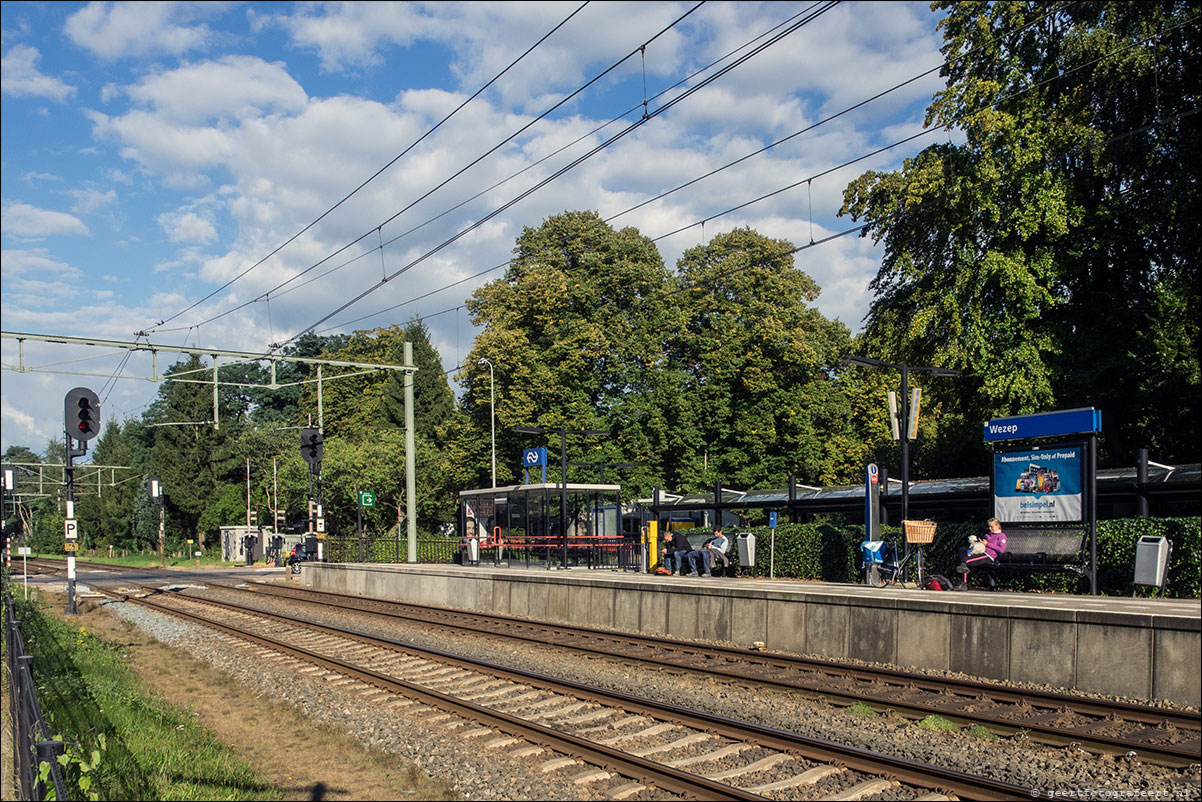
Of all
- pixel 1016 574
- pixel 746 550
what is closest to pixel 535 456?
pixel 746 550

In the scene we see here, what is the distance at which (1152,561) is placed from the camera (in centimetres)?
1518

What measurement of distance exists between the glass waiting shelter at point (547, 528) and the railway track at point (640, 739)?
15678 millimetres

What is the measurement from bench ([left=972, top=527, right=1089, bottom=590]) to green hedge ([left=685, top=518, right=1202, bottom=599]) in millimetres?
354

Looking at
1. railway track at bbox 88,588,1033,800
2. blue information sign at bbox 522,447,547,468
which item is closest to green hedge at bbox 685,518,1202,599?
blue information sign at bbox 522,447,547,468

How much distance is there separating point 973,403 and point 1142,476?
12.1m

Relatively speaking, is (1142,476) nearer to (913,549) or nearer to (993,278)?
(913,549)

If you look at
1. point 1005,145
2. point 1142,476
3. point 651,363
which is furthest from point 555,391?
point 1142,476

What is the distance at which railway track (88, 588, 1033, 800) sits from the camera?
742cm

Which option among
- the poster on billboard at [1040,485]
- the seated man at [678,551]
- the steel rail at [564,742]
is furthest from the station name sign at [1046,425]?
the steel rail at [564,742]

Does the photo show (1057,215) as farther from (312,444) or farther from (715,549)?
(312,444)

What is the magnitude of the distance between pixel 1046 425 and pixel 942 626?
744 cm

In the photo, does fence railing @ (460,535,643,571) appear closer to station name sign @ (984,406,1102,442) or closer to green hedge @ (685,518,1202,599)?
green hedge @ (685,518,1202,599)

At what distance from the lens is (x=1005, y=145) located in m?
27.7

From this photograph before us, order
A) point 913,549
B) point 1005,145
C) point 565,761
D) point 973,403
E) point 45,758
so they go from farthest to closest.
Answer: point 973,403
point 1005,145
point 913,549
point 565,761
point 45,758
